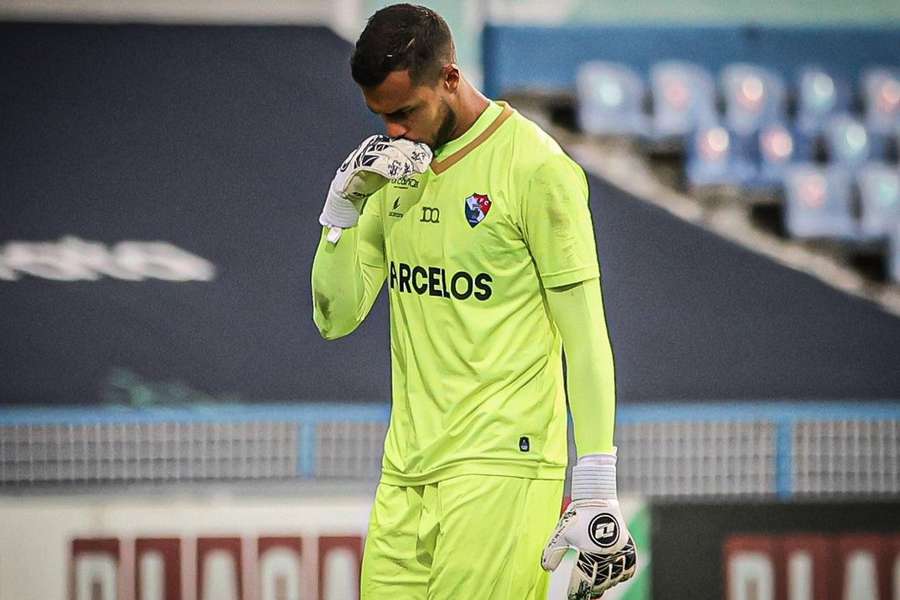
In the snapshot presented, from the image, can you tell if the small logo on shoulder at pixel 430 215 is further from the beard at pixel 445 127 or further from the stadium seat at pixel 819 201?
the stadium seat at pixel 819 201

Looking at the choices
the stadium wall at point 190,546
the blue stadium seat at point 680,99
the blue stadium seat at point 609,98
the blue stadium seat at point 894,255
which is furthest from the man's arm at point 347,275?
the blue stadium seat at point 894,255

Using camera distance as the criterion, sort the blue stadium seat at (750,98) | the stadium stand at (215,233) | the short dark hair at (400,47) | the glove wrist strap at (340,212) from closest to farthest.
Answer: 1. the short dark hair at (400,47)
2. the glove wrist strap at (340,212)
3. the stadium stand at (215,233)
4. the blue stadium seat at (750,98)

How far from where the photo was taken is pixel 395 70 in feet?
7.44

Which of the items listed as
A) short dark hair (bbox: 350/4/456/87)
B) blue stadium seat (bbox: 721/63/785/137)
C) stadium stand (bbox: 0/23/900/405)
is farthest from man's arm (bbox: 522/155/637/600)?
blue stadium seat (bbox: 721/63/785/137)

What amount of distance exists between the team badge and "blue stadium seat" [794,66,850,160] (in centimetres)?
287

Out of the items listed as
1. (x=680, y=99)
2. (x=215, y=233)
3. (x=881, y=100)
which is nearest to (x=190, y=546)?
(x=215, y=233)

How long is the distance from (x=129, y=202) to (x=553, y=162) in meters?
2.58

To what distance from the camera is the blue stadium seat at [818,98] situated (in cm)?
493

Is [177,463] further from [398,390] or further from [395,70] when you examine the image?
[395,70]

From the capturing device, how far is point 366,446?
4523 millimetres

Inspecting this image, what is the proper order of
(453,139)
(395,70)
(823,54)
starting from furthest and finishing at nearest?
1. (823,54)
2. (453,139)
3. (395,70)

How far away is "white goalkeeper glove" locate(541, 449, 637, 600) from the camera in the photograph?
7.46ft

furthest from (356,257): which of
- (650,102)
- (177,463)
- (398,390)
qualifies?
(650,102)

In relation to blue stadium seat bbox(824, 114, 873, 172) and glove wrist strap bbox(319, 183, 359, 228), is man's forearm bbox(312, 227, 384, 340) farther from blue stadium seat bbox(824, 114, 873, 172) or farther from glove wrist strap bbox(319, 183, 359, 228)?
blue stadium seat bbox(824, 114, 873, 172)
